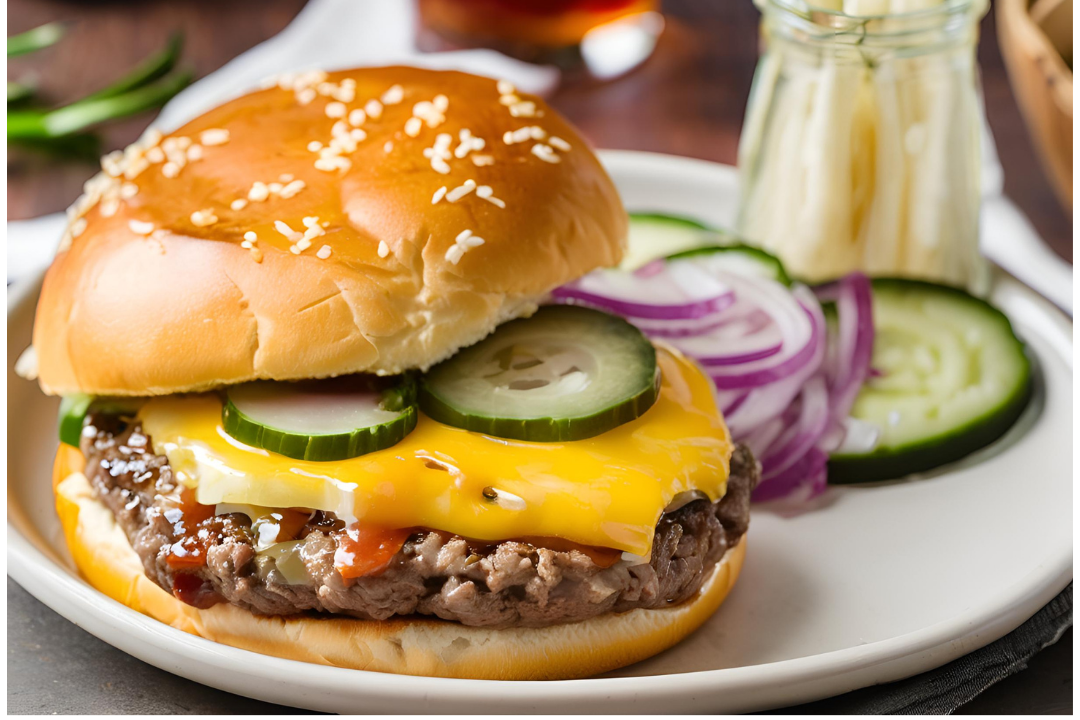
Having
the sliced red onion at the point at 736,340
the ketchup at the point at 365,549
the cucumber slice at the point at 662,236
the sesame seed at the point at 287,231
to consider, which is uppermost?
the sesame seed at the point at 287,231

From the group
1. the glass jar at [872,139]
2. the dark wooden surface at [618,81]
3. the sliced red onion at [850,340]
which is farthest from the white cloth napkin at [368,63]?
the sliced red onion at [850,340]

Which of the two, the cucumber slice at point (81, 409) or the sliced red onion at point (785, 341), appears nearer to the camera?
the cucumber slice at point (81, 409)

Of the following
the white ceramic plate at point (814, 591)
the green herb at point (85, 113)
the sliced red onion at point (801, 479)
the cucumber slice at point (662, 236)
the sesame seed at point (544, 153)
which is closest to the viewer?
the white ceramic plate at point (814, 591)

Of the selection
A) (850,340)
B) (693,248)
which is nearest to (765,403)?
(850,340)

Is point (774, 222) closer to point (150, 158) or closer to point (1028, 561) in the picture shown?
point (1028, 561)

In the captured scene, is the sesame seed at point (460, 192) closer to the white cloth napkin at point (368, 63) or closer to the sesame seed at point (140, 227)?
the sesame seed at point (140, 227)

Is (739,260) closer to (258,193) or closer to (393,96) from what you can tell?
(393,96)
